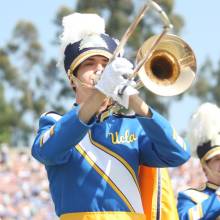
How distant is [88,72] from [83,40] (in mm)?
233

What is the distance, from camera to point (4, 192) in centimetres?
1861

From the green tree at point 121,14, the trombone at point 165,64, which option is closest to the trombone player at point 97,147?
the trombone at point 165,64

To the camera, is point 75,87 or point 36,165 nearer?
point 75,87

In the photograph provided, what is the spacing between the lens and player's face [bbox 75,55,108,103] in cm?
407

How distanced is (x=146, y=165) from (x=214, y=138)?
5.70ft

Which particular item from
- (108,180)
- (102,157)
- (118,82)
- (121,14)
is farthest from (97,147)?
(121,14)

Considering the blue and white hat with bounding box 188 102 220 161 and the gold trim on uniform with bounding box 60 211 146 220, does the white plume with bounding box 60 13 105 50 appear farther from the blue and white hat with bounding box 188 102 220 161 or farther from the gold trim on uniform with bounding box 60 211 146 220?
the blue and white hat with bounding box 188 102 220 161

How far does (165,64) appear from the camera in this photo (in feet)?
13.0

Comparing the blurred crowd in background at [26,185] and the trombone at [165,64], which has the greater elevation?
the trombone at [165,64]

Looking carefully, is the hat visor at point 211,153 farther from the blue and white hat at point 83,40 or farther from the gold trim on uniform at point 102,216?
the gold trim on uniform at point 102,216

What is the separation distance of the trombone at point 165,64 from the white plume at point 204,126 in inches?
74.0

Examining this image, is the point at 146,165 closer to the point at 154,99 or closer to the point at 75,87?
the point at 75,87

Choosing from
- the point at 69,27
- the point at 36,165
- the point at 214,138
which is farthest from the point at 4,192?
the point at 69,27

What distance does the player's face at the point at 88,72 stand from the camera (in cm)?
407
